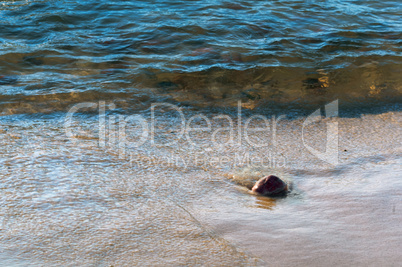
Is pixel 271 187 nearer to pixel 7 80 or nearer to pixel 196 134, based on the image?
pixel 196 134

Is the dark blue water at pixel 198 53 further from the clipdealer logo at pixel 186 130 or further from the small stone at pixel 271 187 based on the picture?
the small stone at pixel 271 187

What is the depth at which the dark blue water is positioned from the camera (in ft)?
14.8

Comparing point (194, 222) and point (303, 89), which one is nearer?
point (194, 222)

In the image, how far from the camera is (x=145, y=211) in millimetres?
2314

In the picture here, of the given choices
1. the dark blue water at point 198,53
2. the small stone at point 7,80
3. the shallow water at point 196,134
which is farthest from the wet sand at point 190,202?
the small stone at point 7,80

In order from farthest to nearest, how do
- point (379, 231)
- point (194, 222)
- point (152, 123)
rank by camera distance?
point (152, 123)
point (194, 222)
point (379, 231)

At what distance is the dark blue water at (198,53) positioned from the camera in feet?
14.8

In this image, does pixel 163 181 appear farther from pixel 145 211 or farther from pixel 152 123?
pixel 152 123

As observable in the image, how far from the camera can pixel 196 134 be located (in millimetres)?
3594

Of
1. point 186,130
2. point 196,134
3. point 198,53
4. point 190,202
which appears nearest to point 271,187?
point 190,202

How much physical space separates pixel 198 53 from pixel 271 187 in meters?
3.43

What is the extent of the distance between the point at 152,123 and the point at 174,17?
3.50 m

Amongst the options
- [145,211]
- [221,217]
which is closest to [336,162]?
[221,217]

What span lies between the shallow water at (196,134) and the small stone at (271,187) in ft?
0.24
